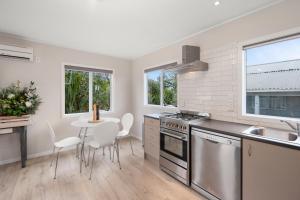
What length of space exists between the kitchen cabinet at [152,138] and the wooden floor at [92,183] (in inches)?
7.1

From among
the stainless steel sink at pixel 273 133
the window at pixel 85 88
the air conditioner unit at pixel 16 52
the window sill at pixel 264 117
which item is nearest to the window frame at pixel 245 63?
the window sill at pixel 264 117

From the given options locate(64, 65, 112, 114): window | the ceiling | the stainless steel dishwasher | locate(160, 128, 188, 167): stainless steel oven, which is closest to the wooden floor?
the stainless steel dishwasher

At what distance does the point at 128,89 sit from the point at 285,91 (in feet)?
12.4

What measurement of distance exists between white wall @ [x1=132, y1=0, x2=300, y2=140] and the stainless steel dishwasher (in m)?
0.65

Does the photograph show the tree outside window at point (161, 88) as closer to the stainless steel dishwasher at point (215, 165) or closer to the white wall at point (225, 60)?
the white wall at point (225, 60)

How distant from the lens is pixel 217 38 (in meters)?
2.66

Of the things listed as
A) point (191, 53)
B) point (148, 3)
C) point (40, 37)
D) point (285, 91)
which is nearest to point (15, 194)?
point (40, 37)

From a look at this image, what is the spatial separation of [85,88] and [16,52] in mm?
1563

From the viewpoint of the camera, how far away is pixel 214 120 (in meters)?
2.63

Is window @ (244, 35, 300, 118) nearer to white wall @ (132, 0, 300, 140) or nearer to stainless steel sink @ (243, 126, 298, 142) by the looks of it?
white wall @ (132, 0, 300, 140)

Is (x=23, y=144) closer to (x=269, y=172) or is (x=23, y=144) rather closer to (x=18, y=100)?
(x=18, y=100)

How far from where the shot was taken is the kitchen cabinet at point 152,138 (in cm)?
301

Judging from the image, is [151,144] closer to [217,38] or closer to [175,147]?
[175,147]

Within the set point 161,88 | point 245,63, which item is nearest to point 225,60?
point 245,63
